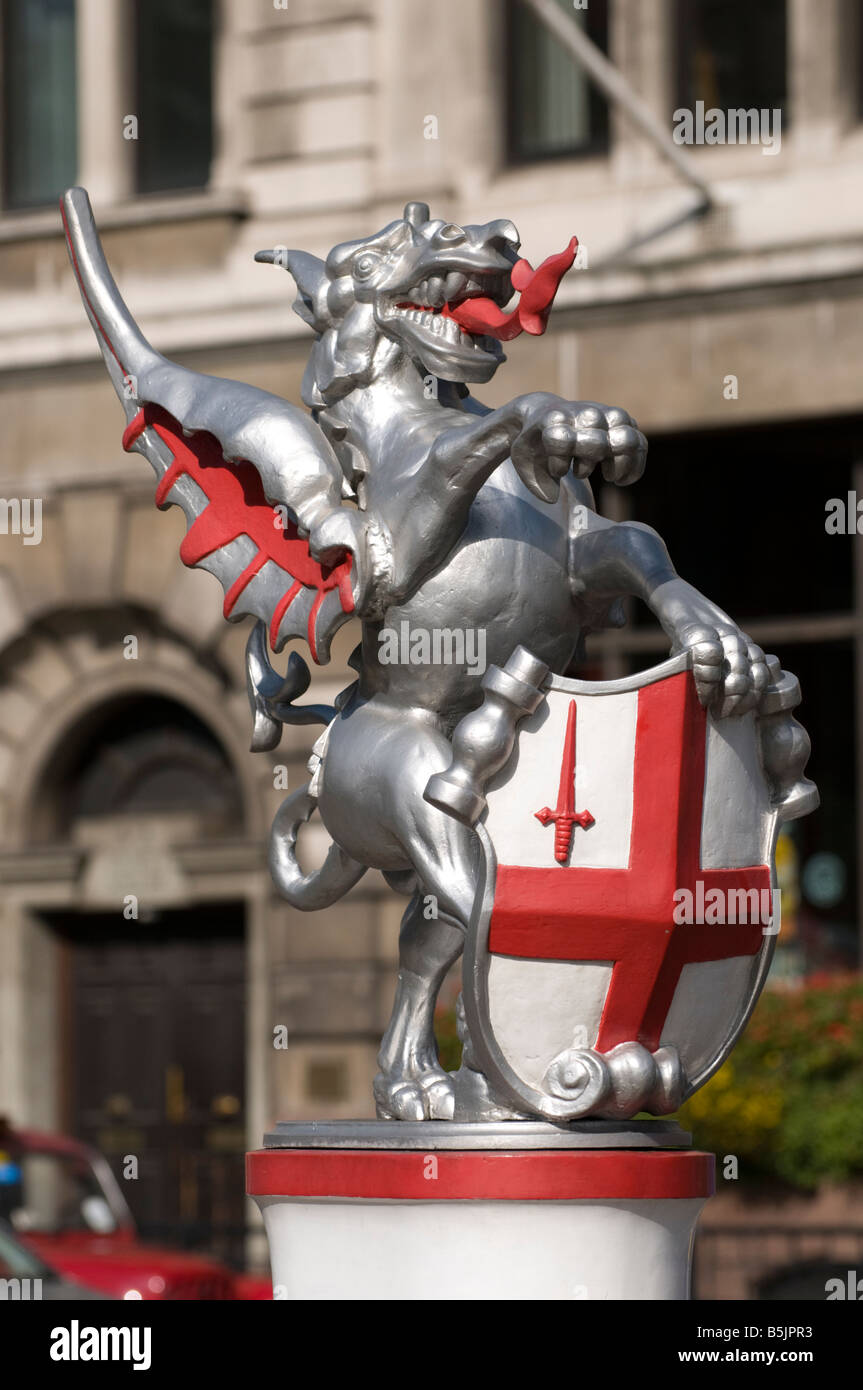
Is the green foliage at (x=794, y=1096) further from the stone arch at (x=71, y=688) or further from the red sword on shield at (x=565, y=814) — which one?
the red sword on shield at (x=565, y=814)

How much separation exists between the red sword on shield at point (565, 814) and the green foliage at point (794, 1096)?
845cm

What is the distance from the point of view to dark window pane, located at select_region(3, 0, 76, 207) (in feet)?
53.6

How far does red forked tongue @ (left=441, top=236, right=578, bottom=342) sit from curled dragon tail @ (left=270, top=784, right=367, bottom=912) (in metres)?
1.04

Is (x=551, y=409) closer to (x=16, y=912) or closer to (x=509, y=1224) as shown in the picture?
(x=509, y=1224)

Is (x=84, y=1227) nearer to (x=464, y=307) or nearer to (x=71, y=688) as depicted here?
(x=71, y=688)

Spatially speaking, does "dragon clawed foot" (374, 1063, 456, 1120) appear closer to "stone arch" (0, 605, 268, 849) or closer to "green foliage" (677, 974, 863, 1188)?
"green foliage" (677, 974, 863, 1188)

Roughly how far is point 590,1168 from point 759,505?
399 inches

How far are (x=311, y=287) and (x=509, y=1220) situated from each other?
1.97 m

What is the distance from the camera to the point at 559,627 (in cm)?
470

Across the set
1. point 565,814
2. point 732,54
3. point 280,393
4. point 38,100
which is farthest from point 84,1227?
point 565,814

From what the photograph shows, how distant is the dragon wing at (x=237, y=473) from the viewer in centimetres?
476

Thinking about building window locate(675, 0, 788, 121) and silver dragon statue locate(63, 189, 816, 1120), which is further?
building window locate(675, 0, 788, 121)

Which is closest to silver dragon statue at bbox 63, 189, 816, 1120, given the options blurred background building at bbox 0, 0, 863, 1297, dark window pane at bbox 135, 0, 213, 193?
blurred background building at bbox 0, 0, 863, 1297
